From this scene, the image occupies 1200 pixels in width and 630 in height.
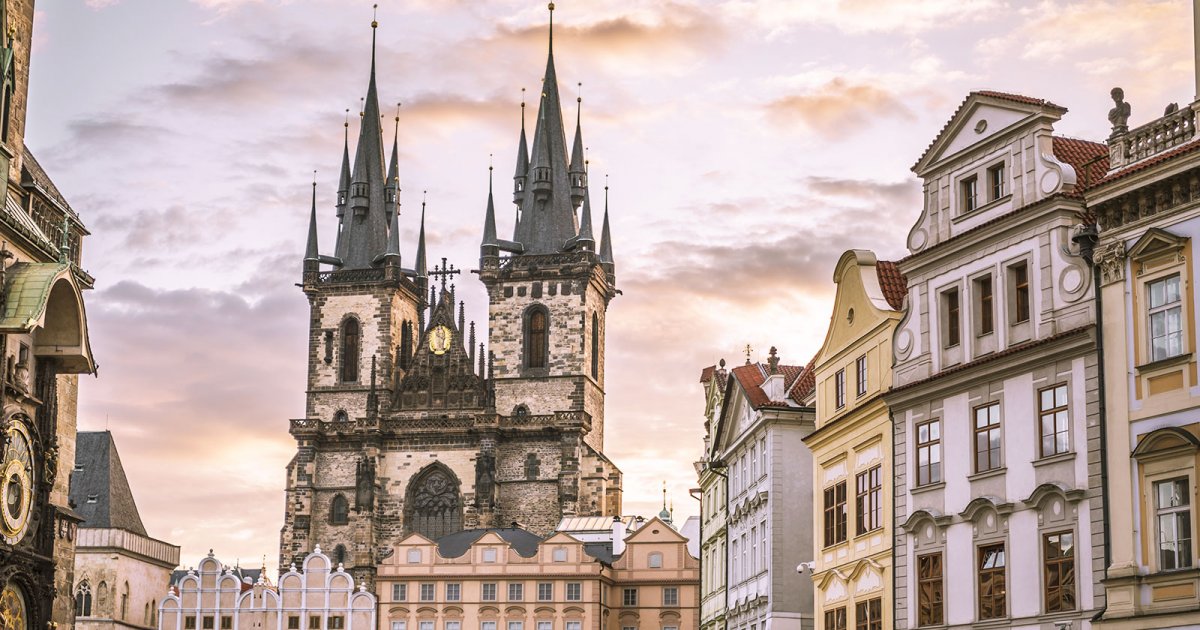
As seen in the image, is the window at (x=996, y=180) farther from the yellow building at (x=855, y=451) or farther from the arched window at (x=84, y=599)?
the arched window at (x=84, y=599)

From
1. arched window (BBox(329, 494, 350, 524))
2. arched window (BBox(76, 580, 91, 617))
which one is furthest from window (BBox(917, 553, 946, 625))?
arched window (BBox(329, 494, 350, 524))

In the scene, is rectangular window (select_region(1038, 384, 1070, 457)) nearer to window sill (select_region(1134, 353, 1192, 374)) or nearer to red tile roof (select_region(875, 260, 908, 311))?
window sill (select_region(1134, 353, 1192, 374))

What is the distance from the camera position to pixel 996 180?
108ft

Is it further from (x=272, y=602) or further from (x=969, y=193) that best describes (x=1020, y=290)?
(x=272, y=602)

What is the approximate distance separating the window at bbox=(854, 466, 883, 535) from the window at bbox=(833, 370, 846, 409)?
2.30m

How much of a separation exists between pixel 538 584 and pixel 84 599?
2209 centimetres

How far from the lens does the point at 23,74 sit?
27281 mm

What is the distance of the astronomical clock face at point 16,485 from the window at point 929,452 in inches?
632

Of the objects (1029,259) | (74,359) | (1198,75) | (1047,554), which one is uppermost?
(1198,75)

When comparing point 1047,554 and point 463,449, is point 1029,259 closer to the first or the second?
point 1047,554

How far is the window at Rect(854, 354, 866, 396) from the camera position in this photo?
37.9 meters

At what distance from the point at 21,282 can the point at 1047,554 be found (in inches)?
654

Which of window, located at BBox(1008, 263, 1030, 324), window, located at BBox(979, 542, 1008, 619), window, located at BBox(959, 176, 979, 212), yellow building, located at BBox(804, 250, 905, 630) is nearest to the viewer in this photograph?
window, located at BBox(979, 542, 1008, 619)

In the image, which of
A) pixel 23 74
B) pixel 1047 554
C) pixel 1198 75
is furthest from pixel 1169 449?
pixel 23 74
